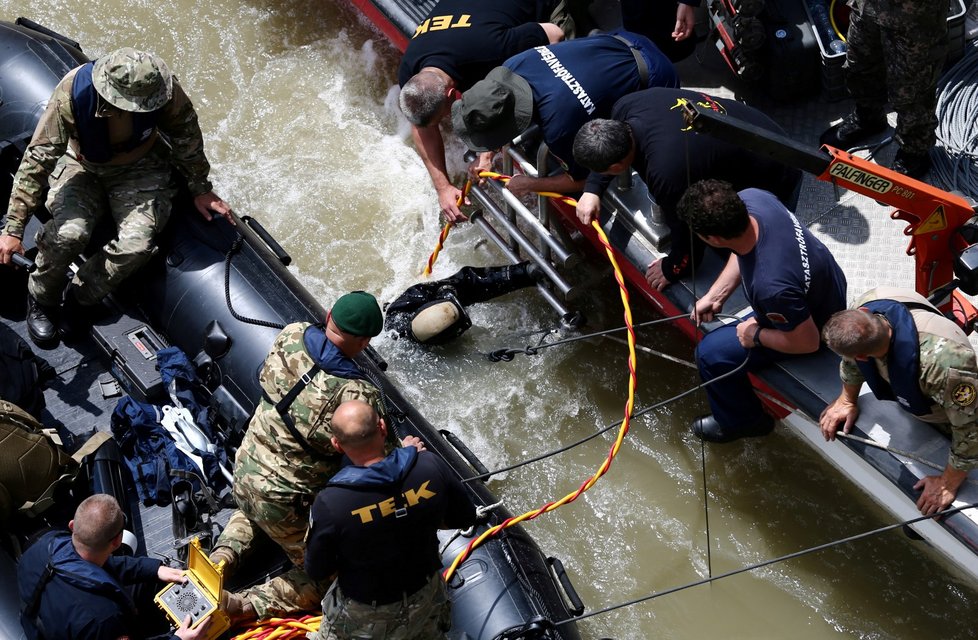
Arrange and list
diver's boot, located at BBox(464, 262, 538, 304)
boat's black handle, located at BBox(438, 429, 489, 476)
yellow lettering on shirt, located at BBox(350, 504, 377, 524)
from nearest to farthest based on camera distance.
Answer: yellow lettering on shirt, located at BBox(350, 504, 377, 524), boat's black handle, located at BBox(438, 429, 489, 476), diver's boot, located at BBox(464, 262, 538, 304)

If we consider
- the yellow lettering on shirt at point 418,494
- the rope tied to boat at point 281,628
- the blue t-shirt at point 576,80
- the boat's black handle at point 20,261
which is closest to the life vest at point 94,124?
the boat's black handle at point 20,261

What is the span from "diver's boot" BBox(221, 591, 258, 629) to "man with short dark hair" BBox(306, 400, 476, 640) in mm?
360

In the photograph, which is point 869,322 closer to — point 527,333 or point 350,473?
point 350,473

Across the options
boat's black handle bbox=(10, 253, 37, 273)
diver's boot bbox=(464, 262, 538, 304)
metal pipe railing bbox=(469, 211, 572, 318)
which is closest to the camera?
boat's black handle bbox=(10, 253, 37, 273)

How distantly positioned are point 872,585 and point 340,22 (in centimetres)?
410

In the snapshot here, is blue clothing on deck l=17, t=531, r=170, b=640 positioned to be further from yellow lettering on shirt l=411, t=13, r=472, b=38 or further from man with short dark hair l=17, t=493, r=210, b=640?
yellow lettering on shirt l=411, t=13, r=472, b=38

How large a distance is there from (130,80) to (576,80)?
5.19ft

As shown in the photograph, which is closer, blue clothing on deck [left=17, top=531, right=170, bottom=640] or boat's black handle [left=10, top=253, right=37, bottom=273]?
blue clothing on deck [left=17, top=531, right=170, bottom=640]

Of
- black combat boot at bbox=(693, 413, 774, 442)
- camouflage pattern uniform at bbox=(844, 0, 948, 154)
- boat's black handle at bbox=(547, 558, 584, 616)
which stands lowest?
black combat boot at bbox=(693, 413, 774, 442)

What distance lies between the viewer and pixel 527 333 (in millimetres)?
4668

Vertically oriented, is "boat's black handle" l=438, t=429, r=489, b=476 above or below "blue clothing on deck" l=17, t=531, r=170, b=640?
below

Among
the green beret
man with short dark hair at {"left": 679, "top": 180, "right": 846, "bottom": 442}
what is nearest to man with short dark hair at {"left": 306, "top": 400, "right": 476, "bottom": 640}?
the green beret

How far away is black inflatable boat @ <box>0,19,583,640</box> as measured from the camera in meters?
3.56

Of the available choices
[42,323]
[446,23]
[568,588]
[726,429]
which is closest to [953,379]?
[726,429]
